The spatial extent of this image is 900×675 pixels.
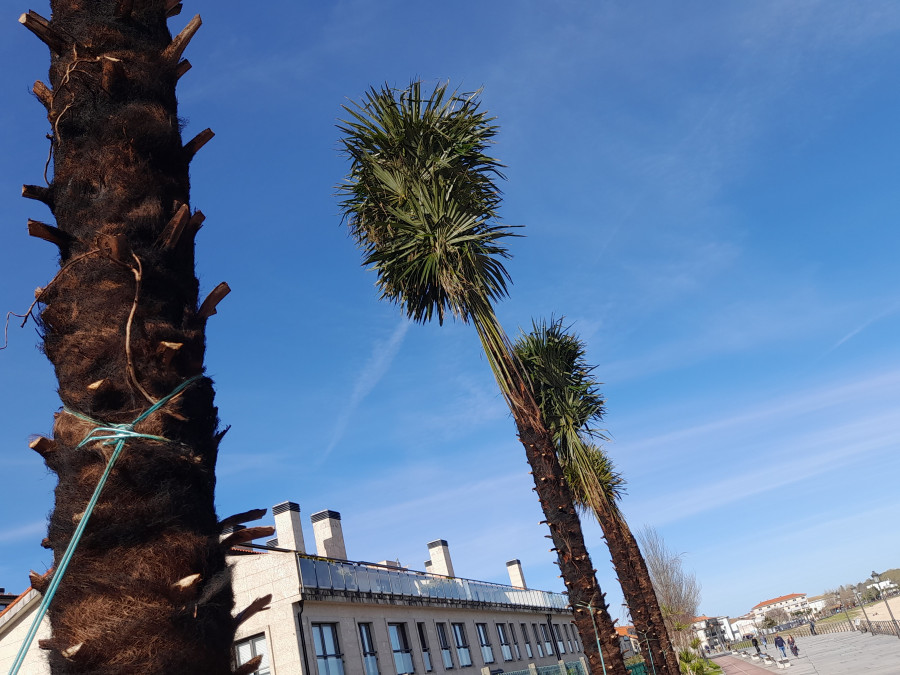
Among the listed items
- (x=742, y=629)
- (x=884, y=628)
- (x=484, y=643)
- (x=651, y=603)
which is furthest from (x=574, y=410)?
(x=742, y=629)

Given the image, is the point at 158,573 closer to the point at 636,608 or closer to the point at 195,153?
the point at 195,153

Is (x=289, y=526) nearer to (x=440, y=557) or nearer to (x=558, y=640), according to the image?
→ (x=440, y=557)

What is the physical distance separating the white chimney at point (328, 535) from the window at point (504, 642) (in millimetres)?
9894

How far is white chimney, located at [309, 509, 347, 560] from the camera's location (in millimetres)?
26609

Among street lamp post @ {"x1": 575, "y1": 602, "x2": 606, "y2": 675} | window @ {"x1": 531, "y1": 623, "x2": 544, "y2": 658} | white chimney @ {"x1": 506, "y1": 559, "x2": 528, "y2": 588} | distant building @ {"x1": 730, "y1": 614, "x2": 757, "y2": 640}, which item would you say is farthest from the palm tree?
distant building @ {"x1": 730, "y1": 614, "x2": 757, "y2": 640}

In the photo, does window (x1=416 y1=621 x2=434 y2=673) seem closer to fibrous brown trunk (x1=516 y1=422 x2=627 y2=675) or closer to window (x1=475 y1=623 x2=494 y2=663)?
window (x1=475 y1=623 x2=494 y2=663)

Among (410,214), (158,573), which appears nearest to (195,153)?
(158,573)

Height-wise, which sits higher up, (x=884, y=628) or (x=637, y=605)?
(x=637, y=605)

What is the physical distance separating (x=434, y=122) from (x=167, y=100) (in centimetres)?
767

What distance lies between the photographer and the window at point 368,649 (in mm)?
19797

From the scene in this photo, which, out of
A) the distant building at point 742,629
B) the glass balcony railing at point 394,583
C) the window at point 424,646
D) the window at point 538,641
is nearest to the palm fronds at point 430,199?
the glass balcony railing at point 394,583

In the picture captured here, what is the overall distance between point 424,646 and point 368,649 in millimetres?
4018

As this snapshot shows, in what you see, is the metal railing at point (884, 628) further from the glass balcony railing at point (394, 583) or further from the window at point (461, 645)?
the window at point (461, 645)

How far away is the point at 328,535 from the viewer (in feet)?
87.4
